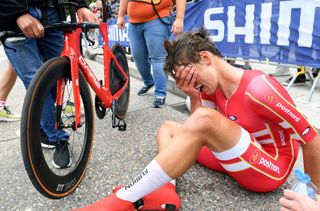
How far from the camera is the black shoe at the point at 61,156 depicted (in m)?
1.96

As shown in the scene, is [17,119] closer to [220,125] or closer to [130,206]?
[130,206]

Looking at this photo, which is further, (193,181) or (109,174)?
(109,174)

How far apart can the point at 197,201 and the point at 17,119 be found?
7.64ft

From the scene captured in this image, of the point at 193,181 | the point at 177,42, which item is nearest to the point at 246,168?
the point at 193,181

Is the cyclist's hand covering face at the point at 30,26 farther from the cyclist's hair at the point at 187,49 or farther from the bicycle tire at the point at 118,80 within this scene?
the bicycle tire at the point at 118,80

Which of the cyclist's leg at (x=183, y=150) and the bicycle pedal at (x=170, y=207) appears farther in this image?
the bicycle pedal at (x=170, y=207)

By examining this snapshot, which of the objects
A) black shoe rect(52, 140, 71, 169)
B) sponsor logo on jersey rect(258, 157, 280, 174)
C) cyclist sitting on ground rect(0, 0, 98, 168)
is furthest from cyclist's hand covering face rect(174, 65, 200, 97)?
black shoe rect(52, 140, 71, 169)

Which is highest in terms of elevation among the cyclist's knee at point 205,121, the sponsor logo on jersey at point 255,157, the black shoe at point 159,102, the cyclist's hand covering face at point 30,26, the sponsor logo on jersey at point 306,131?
the cyclist's hand covering face at point 30,26

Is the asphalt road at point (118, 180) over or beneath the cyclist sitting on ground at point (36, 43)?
beneath

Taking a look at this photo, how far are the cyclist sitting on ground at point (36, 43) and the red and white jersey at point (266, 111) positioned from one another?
1.01 meters

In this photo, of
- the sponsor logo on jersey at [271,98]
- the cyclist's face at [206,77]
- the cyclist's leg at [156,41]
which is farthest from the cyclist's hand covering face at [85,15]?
the sponsor logo on jersey at [271,98]

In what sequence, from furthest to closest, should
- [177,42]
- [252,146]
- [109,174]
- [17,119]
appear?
[17,119] → [109,174] → [177,42] → [252,146]

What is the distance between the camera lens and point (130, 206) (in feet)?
4.42

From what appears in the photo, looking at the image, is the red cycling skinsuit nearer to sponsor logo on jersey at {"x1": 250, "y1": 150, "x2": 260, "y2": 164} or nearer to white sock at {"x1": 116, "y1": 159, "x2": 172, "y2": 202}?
sponsor logo on jersey at {"x1": 250, "y1": 150, "x2": 260, "y2": 164}
